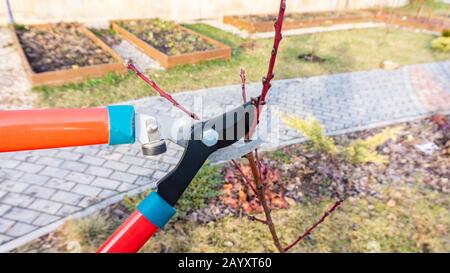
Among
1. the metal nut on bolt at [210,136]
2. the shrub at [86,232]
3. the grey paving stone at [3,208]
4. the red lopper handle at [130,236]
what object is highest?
the metal nut on bolt at [210,136]

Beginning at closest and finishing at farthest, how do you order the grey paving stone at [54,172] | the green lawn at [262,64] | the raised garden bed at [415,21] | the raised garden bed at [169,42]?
the grey paving stone at [54,172], the green lawn at [262,64], the raised garden bed at [169,42], the raised garden bed at [415,21]

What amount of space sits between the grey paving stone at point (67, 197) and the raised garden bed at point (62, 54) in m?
3.15

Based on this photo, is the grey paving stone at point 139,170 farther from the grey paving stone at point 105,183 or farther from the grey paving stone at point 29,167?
the grey paving stone at point 29,167

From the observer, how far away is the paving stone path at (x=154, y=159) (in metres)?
3.71

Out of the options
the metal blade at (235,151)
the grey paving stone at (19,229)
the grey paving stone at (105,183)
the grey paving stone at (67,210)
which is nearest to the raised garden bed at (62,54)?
the grey paving stone at (105,183)

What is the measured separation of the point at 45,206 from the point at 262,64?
5.95m

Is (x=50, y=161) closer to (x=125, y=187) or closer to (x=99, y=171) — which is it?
(x=99, y=171)

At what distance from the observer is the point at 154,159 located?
4.72 m

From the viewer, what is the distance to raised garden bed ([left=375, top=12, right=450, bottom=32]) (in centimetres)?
1288

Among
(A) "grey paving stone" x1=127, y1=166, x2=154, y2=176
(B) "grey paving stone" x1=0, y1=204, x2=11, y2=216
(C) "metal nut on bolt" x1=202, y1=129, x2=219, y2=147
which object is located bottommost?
(B) "grey paving stone" x1=0, y1=204, x2=11, y2=216

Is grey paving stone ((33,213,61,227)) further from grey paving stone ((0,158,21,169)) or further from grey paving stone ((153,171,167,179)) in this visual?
grey paving stone ((153,171,167,179))

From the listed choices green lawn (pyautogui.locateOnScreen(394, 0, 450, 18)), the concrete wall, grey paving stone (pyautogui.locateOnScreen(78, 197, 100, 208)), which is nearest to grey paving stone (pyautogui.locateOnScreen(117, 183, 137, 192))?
grey paving stone (pyautogui.locateOnScreen(78, 197, 100, 208))

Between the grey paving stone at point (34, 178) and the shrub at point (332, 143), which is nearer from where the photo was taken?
the grey paving stone at point (34, 178)
